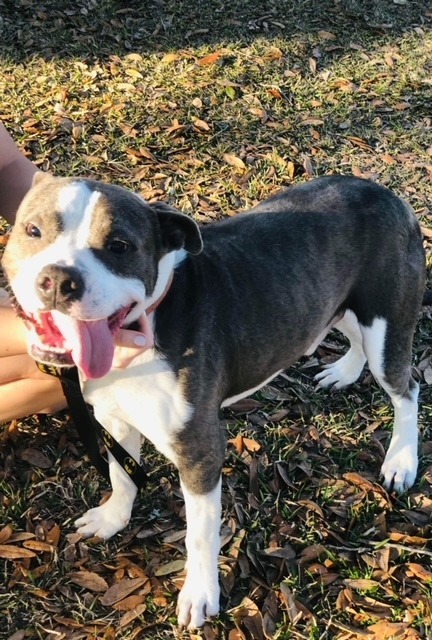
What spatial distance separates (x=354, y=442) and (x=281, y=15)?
5687mm

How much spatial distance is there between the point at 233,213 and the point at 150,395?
3.09m

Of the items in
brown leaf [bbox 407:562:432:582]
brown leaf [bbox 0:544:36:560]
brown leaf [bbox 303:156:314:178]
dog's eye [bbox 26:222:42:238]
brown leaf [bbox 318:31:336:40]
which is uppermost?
dog's eye [bbox 26:222:42:238]

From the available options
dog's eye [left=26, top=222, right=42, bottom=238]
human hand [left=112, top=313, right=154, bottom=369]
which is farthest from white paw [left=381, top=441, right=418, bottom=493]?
dog's eye [left=26, top=222, right=42, bottom=238]

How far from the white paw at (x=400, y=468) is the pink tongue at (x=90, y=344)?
2.09 metres

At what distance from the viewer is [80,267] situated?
2482mm

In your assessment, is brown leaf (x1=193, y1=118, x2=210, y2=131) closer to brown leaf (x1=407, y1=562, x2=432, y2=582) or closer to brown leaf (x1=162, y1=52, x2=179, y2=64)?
brown leaf (x1=162, y1=52, x2=179, y2=64)

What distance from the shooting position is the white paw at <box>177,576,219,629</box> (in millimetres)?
3357

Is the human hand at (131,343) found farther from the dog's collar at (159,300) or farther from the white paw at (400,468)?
the white paw at (400,468)

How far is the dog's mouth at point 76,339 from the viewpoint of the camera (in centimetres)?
261

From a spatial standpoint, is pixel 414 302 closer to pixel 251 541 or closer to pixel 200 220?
pixel 251 541

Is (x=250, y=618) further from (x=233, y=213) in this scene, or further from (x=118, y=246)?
(x=233, y=213)

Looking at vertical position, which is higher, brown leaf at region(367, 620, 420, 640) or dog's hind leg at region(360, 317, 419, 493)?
dog's hind leg at region(360, 317, 419, 493)

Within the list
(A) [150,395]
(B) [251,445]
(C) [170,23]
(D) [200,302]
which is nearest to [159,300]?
(D) [200,302]

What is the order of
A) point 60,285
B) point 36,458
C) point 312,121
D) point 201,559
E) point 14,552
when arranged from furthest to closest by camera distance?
point 312,121 < point 36,458 < point 14,552 < point 201,559 < point 60,285
